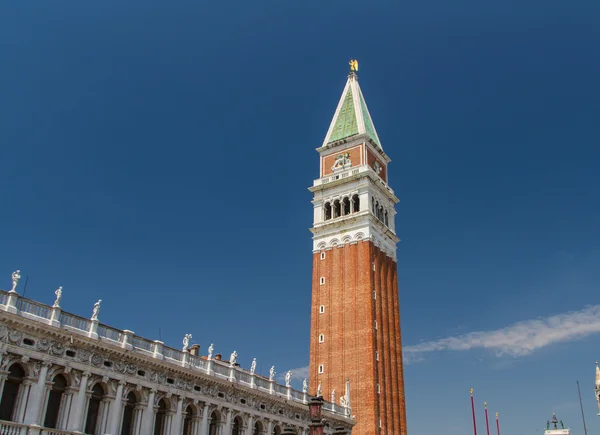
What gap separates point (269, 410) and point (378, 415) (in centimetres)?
2256

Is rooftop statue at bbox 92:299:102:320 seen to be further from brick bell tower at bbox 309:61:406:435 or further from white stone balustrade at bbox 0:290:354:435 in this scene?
brick bell tower at bbox 309:61:406:435

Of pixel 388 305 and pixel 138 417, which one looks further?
pixel 388 305

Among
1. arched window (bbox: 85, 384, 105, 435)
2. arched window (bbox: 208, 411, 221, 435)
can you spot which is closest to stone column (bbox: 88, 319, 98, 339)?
arched window (bbox: 85, 384, 105, 435)

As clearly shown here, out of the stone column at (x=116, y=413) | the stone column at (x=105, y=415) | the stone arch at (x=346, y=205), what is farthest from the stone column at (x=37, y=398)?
the stone arch at (x=346, y=205)

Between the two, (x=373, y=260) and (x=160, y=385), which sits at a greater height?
(x=373, y=260)

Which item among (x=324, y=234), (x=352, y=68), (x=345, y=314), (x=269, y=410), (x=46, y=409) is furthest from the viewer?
(x=352, y=68)

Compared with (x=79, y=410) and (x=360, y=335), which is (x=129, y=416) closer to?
(x=79, y=410)

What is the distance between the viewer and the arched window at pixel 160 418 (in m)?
38.2

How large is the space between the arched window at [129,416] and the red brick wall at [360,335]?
112 feet

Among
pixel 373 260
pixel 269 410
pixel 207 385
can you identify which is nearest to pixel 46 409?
pixel 207 385

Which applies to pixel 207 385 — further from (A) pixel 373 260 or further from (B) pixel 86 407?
(A) pixel 373 260

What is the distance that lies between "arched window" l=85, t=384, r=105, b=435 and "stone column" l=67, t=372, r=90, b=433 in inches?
29.7

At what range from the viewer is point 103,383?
34.8 m

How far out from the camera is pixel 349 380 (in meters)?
68.5
